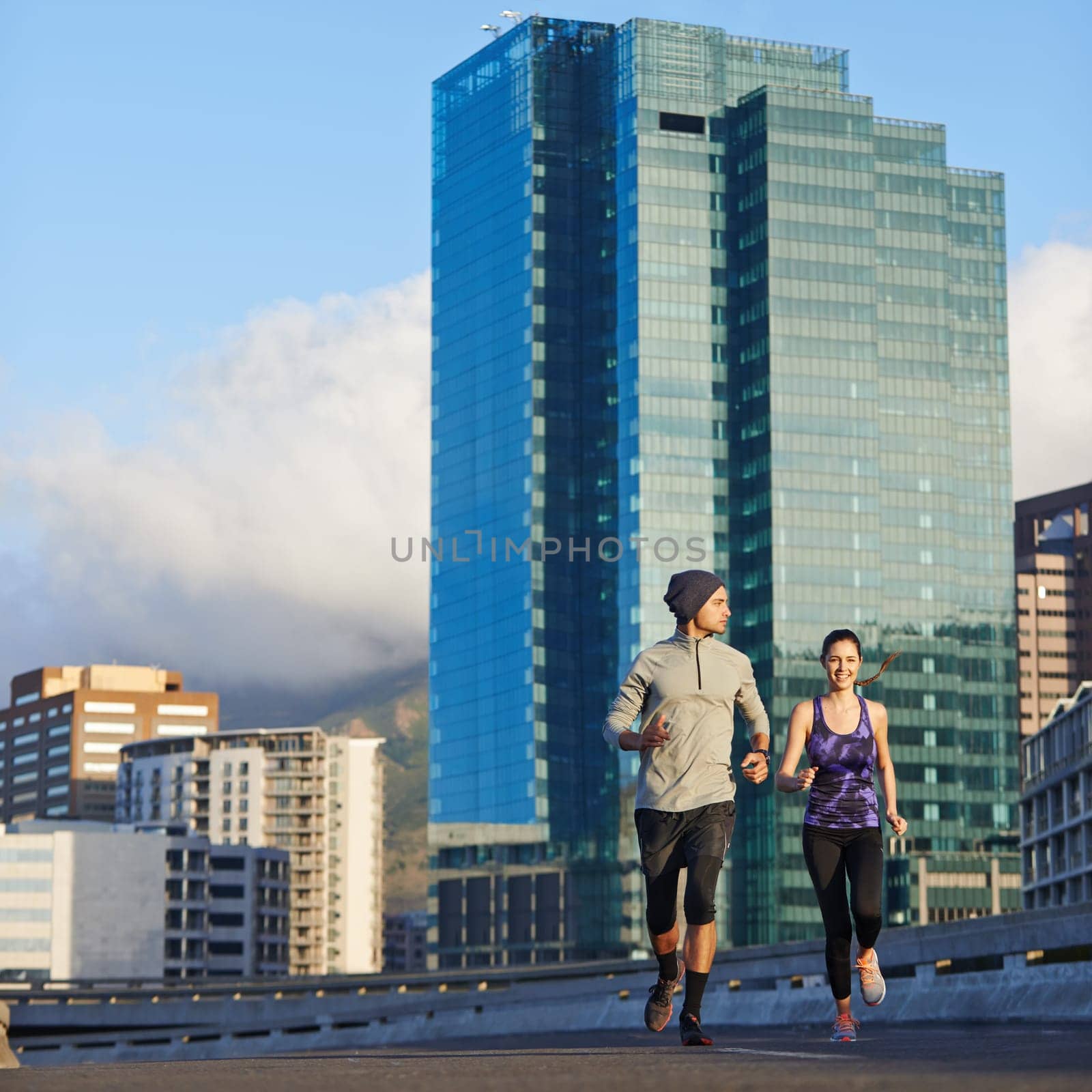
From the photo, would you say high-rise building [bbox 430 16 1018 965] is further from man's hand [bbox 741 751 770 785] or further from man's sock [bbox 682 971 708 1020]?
man's hand [bbox 741 751 770 785]

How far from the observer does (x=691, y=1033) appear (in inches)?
540

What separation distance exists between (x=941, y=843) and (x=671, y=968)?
529ft

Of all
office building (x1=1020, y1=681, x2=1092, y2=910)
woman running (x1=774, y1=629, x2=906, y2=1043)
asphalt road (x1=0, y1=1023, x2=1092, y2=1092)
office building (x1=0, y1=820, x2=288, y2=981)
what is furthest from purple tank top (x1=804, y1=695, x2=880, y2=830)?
office building (x1=0, y1=820, x2=288, y2=981)

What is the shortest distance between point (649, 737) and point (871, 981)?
2.32 metres

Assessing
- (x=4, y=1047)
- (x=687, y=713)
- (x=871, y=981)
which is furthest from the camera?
(x=4, y=1047)

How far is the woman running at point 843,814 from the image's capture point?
14.4 m

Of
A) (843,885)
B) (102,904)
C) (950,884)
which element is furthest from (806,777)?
(102,904)

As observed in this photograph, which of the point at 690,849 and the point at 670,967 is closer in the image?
the point at 690,849

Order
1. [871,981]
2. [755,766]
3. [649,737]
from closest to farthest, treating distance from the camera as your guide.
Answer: [755,766]
[649,737]
[871,981]

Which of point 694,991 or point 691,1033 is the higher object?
point 694,991

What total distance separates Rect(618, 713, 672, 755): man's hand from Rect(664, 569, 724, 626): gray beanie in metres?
0.75

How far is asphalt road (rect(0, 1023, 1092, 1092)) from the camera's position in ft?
31.6

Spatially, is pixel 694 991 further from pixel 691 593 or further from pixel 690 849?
pixel 691 593

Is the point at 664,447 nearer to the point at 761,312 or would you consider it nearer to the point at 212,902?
the point at 761,312
